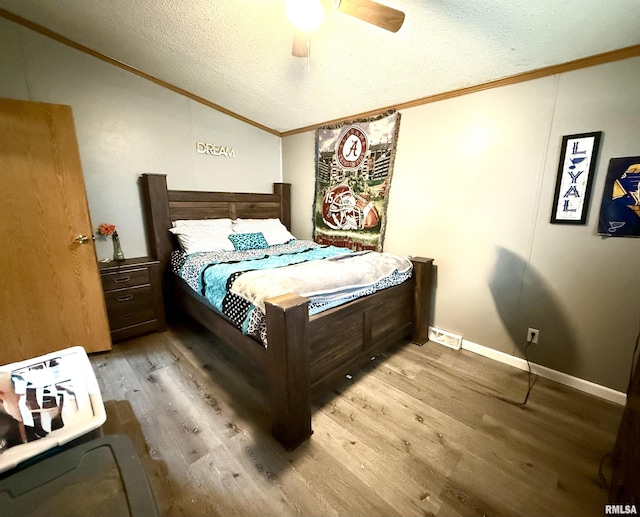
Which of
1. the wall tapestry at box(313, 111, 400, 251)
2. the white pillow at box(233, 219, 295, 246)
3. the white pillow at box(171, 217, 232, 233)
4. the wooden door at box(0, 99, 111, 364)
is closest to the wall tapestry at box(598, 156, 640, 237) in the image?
the wall tapestry at box(313, 111, 400, 251)

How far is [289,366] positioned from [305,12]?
1.69m

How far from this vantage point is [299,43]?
1.54m

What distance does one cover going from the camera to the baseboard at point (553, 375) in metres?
1.76

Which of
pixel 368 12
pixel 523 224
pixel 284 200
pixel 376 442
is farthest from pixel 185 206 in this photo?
pixel 523 224

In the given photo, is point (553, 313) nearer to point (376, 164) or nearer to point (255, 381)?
point (376, 164)

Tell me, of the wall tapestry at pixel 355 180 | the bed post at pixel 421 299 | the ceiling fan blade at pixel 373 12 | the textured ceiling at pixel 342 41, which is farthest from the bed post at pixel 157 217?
the bed post at pixel 421 299

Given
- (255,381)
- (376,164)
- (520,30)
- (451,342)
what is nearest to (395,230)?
(376,164)

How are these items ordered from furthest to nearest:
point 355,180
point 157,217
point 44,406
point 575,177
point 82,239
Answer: point 355,180, point 157,217, point 82,239, point 575,177, point 44,406

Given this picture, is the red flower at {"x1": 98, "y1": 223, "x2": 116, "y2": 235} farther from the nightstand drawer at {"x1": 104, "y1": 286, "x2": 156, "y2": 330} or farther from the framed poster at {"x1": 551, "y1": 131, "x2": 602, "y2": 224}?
the framed poster at {"x1": 551, "y1": 131, "x2": 602, "y2": 224}

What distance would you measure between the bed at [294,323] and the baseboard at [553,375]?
0.44 meters

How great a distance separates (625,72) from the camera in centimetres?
158

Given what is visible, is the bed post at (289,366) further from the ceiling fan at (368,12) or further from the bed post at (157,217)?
the bed post at (157,217)

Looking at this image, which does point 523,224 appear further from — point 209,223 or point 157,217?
point 157,217

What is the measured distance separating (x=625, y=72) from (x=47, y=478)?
3.18 m
